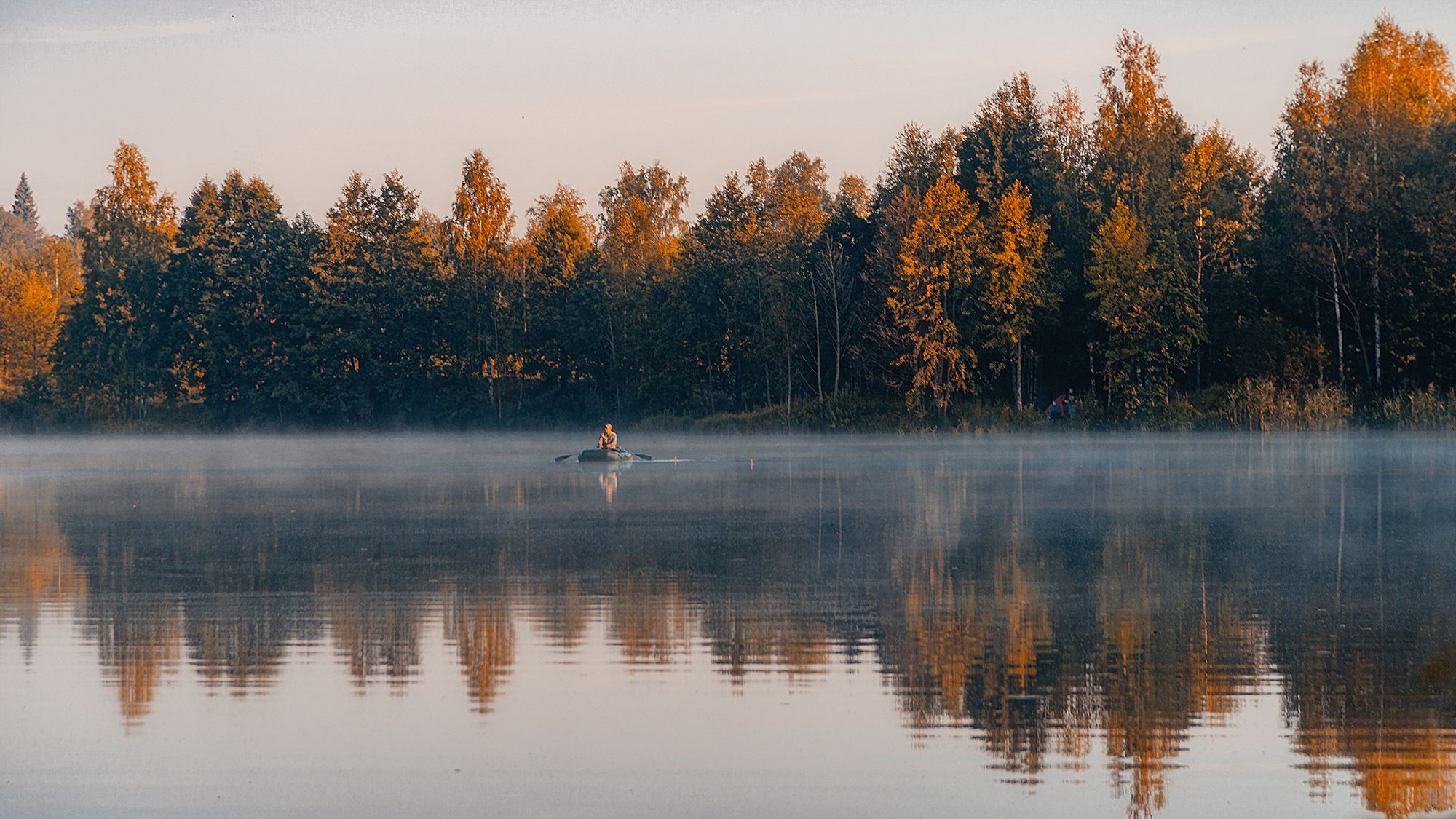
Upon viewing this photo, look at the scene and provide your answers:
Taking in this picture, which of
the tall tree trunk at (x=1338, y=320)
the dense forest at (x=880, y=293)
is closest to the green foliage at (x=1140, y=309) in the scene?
the dense forest at (x=880, y=293)

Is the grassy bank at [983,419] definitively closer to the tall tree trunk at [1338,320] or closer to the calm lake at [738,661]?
the tall tree trunk at [1338,320]

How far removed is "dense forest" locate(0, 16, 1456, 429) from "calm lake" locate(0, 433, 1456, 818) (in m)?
34.4

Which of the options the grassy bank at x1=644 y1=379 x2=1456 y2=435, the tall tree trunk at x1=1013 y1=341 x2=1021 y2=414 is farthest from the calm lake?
the tall tree trunk at x1=1013 y1=341 x2=1021 y2=414

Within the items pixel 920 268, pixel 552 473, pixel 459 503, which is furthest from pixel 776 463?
pixel 920 268

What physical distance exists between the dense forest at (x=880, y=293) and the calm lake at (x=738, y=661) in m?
34.4

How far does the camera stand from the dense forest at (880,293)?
56031 millimetres

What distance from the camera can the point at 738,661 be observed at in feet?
36.7

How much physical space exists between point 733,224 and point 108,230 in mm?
37178

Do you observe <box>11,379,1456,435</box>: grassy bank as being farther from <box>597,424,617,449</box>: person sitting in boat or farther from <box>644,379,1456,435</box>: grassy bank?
<box>597,424,617,449</box>: person sitting in boat

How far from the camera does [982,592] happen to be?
1447cm

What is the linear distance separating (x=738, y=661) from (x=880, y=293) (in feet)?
178

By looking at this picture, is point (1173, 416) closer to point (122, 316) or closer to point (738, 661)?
point (738, 661)

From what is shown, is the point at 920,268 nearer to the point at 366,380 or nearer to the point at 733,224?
the point at 733,224

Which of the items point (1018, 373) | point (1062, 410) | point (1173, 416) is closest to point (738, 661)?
point (1173, 416)
